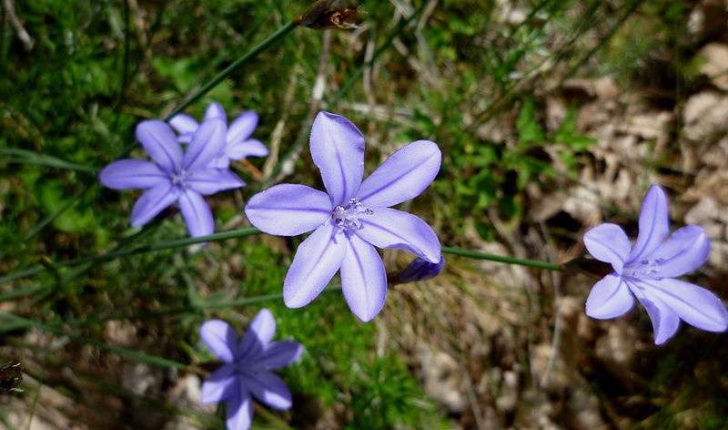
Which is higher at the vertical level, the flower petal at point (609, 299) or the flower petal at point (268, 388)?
the flower petal at point (268, 388)

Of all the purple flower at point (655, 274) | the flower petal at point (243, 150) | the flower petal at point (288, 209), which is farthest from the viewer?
the flower petal at point (243, 150)

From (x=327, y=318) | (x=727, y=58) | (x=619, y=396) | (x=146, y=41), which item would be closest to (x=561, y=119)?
(x=727, y=58)

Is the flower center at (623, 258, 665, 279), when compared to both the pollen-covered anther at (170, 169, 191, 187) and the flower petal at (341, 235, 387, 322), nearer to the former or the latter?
the flower petal at (341, 235, 387, 322)

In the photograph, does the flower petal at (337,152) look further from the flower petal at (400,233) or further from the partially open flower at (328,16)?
the partially open flower at (328,16)

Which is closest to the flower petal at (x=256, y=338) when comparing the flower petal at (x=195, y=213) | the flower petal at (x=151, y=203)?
the flower petal at (x=195, y=213)

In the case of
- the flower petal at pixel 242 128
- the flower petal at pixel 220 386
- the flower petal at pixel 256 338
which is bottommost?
the flower petal at pixel 220 386

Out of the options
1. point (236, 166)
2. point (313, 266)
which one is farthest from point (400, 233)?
point (236, 166)
